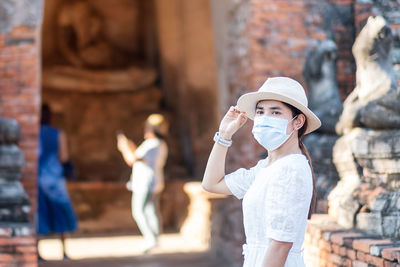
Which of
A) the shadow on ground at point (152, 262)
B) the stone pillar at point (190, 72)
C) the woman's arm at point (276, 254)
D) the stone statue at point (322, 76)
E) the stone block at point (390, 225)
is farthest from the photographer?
Answer: the stone pillar at point (190, 72)

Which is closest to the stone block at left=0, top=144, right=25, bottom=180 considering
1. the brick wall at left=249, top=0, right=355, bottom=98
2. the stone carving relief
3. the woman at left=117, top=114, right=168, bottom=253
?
the woman at left=117, top=114, right=168, bottom=253

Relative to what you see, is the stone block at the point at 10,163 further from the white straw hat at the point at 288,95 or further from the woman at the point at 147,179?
the white straw hat at the point at 288,95

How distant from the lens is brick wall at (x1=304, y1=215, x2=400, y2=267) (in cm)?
315

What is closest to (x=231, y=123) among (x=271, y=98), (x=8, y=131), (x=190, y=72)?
(x=271, y=98)

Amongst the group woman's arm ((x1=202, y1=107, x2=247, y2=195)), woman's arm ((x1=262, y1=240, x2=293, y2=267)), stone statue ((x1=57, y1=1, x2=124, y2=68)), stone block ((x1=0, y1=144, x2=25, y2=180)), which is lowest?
woman's arm ((x1=262, y1=240, x2=293, y2=267))

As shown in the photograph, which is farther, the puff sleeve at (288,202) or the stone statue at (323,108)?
the stone statue at (323,108)

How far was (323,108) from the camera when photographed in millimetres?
5203

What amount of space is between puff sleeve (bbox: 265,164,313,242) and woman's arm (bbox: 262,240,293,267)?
26 millimetres

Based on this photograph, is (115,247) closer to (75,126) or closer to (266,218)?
(75,126)

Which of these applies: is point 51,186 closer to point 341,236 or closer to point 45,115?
point 45,115

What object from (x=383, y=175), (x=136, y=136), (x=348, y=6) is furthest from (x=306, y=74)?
(x=136, y=136)

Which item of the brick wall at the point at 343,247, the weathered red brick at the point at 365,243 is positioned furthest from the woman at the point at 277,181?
the weathered red brick at the point at 365,243

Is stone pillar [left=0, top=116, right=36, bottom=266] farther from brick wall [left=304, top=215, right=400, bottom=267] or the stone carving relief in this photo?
the stone carving relief

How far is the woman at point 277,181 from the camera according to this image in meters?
2.28
